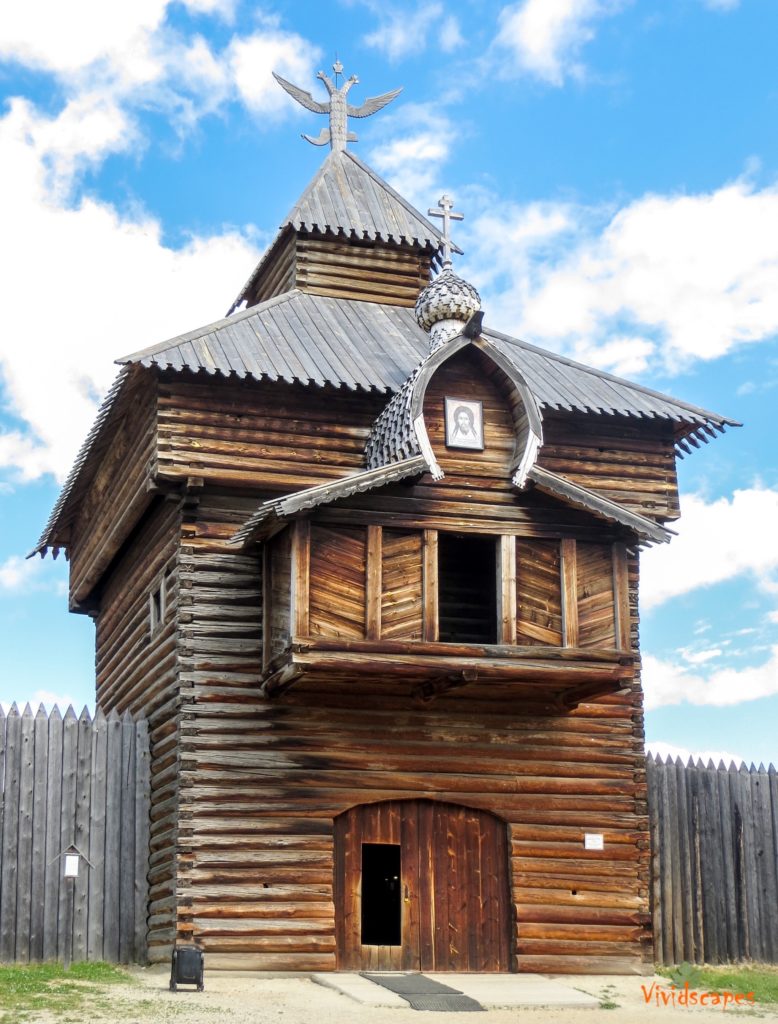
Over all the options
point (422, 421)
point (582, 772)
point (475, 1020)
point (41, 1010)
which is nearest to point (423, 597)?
point (422, 421)

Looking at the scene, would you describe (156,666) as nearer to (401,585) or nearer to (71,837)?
(71,837)

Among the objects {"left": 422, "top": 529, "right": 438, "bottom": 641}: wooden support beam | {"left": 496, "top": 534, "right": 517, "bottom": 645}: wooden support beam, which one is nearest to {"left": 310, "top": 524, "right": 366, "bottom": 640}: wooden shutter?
{"left": 422, "top": 529, "right": 438, "bottom": 641}: wooden support beam

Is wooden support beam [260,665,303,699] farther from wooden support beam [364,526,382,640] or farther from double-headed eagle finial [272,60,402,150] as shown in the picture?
double-headed eagle finial [272,60,402,150]

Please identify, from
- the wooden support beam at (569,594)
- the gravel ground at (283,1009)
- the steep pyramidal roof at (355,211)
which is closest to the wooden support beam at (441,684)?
the wooden support beam at (569,594)

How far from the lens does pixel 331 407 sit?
21000 millimetres

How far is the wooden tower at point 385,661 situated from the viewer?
1875cm

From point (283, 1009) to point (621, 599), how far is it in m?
7.06

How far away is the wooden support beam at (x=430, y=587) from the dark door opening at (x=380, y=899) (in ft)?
14.9

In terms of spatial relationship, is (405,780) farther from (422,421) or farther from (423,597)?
(422,421)

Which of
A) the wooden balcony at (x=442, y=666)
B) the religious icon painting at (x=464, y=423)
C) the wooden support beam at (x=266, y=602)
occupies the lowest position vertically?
the wooden balcony at (x=442, y=666)

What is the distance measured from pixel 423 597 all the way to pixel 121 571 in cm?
789

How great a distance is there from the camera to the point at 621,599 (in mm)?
19750

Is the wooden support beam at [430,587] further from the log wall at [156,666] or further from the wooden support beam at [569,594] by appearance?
the log wall at [156,666]

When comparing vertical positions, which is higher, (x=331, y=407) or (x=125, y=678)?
(x=331, y=407)
